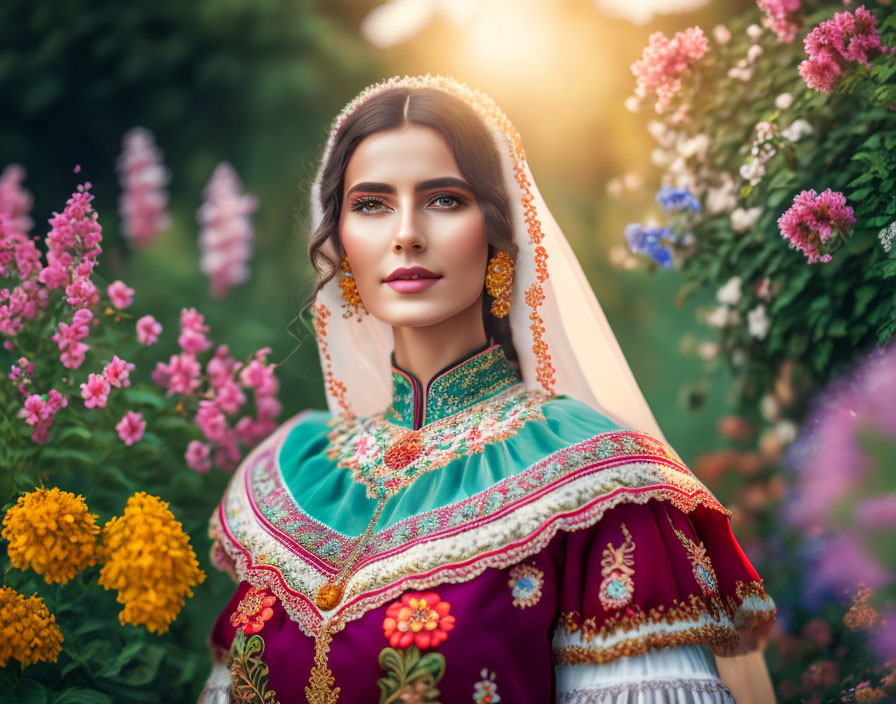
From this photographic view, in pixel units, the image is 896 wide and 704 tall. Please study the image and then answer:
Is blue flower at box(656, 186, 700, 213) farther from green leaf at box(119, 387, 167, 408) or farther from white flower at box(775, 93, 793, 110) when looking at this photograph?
green leaf at box(119, 387, 167, 408)

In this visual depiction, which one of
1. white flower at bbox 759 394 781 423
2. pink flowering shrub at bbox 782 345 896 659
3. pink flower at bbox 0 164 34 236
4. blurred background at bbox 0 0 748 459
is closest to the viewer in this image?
pink flowering shrub at bbox 782 345 896 659

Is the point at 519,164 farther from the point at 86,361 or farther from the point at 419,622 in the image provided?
the point at 86,361

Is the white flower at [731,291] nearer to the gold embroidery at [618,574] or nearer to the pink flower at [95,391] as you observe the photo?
the gold embroidery at [618,574]

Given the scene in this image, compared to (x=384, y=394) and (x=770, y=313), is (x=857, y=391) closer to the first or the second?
(x=770, y=313)

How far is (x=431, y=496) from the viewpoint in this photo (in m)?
2.06

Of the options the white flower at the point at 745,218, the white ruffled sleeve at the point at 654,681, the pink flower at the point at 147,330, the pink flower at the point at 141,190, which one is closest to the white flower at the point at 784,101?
the white flower at the point at 745,218

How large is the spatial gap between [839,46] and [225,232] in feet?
9.07

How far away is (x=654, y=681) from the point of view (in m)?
1.78

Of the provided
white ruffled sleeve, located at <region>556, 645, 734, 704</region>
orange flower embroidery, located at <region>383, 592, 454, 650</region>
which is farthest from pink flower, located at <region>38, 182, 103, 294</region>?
white ruffled sleeve, located at <region>556, 645, 734, 704</region>

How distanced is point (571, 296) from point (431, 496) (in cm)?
67

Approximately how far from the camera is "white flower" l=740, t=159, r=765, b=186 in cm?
251

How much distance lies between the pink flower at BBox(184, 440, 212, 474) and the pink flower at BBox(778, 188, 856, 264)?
188 cm

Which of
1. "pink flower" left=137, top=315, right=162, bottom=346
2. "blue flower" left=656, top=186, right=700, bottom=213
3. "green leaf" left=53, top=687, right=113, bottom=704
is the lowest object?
"green leaf" left=53, top=687, right=113, bottom=704

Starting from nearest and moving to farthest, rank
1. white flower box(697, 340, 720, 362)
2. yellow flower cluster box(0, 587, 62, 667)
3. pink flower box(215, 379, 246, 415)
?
yellow flower cluster box(0, 587, 62, 667) → pink flower box(215, 379, 246, 415) → white flower box(697, 340, 720, 362)
